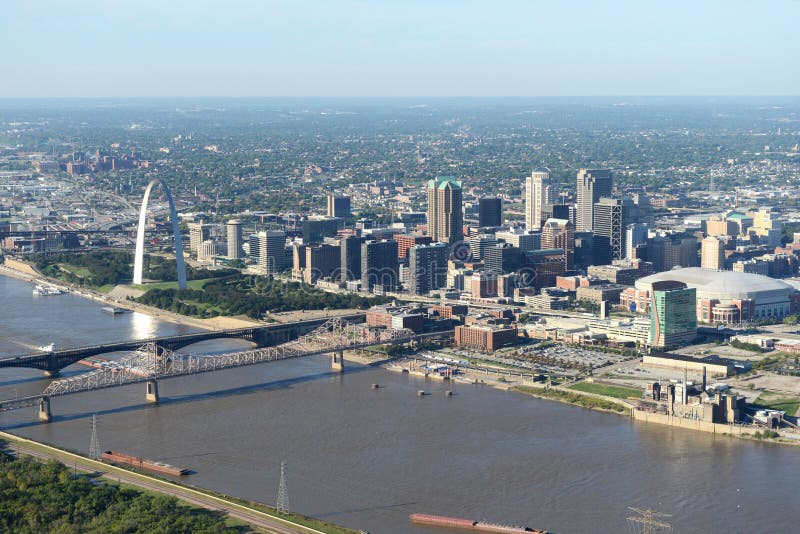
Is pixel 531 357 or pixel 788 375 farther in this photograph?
pixel 531 357

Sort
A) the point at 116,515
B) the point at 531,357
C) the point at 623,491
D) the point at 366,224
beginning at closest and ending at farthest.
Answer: the point at 116,515 < the point at 623,491 < the point at 531,357 < the point at 366,224

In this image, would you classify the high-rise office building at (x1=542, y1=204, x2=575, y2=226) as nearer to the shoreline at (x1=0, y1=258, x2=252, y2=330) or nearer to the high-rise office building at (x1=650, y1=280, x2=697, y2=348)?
the high-rise office building at (x1=650, y1=280, x2=697, y2=348)

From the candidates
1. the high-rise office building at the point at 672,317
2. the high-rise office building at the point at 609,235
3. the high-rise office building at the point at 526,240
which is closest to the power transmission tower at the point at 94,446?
the high-rise office building at the point at 672,317

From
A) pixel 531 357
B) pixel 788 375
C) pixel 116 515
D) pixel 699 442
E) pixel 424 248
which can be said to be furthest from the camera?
pixel 424 248

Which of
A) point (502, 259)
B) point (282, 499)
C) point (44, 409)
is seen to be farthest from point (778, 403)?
point (502, 259)

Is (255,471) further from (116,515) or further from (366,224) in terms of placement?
(366,224)

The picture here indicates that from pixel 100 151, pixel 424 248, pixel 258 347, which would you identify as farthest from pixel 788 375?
pixel 100 151
